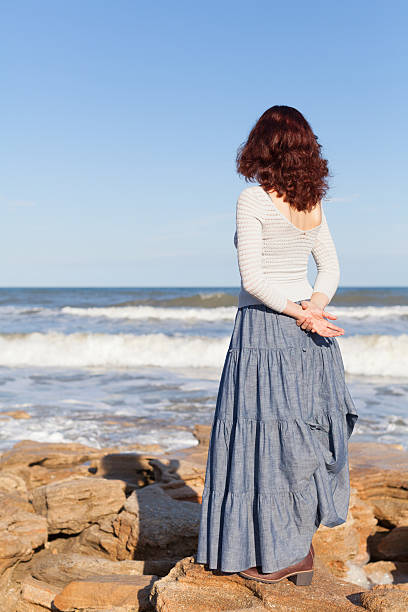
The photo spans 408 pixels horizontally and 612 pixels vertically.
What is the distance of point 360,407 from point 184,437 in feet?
10.6

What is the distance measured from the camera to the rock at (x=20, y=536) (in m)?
3.48

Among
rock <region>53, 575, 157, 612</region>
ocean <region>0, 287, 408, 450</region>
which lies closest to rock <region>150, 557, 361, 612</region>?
Result: rock <region>53, 575, 157, 612</region>

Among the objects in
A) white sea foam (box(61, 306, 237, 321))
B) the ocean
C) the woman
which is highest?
the woman

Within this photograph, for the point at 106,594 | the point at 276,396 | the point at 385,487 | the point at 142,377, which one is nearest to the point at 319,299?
the point at 276,396

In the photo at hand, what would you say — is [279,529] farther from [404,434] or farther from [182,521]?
[404,434]

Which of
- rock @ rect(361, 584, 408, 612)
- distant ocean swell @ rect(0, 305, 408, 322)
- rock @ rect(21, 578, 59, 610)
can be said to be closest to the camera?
rock @ rect(361, 584, 408, 612)

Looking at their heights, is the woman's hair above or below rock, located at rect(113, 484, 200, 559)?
above

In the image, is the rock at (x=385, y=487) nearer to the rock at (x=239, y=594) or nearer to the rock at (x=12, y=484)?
the rock at (x=239, y=594)

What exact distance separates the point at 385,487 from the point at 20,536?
270 centimetres

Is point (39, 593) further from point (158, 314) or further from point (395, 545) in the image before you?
point (158, 314)

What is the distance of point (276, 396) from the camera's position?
240 cm

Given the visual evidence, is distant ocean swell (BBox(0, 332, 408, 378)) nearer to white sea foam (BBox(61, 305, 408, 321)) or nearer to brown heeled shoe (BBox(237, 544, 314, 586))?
white sea foam (BBox(61, 305, 408, 321))

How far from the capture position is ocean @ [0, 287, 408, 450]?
755 centimetres

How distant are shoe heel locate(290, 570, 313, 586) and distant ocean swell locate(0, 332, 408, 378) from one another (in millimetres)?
10828
